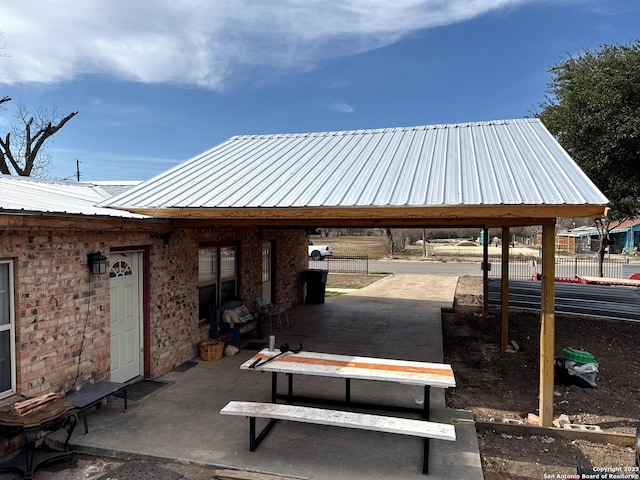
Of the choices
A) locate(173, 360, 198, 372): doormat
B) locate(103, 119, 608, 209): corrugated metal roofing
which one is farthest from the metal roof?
locate(173, 360, 198, 372): doormat

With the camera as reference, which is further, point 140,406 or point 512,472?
point 140,406

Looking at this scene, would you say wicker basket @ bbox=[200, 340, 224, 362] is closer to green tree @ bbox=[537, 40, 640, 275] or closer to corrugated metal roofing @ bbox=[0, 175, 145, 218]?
corrugated metal roofing @ bbox=[0, 175, 145, 218]

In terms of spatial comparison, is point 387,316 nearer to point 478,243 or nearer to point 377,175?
point 377,175

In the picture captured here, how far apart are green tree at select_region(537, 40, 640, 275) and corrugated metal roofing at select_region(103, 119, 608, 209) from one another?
3.53 m

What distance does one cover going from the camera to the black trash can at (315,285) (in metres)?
14.5

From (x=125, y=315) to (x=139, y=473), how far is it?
8.85 ft

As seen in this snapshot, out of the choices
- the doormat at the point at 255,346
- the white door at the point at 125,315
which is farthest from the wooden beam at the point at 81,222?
the doormat at the point at 255,346

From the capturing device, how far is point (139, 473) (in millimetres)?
4312

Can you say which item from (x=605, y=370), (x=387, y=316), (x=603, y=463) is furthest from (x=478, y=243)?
(x=603, y=463)

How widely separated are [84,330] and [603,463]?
604cm

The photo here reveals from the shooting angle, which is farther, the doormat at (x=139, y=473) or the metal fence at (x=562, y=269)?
the metal fence at (x=562, y=269)

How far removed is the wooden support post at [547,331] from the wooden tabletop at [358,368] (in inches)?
44.1

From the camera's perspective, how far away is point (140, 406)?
5.88 meters

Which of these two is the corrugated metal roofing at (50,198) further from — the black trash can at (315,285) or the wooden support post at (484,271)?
the wooden support post at (484,271)
